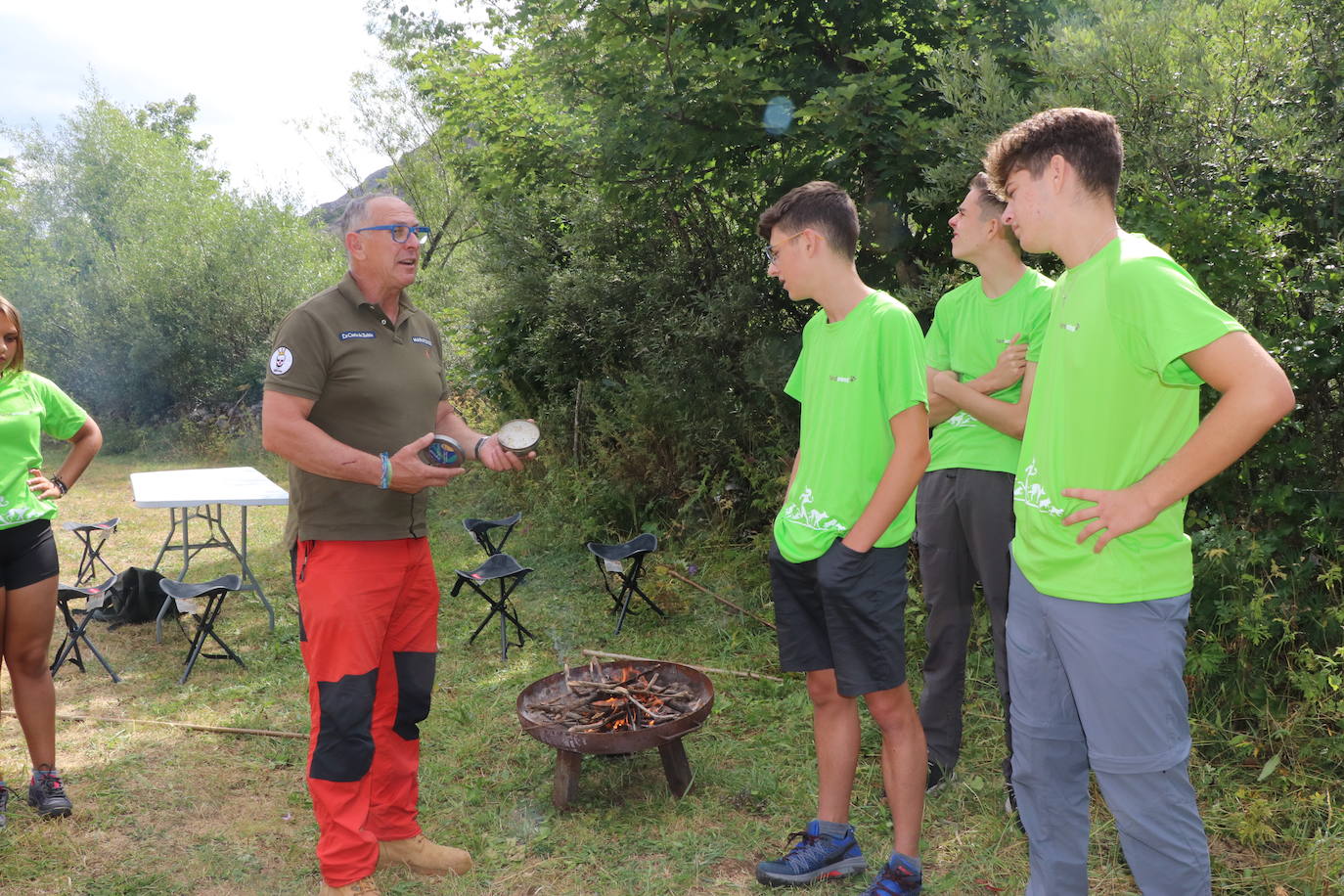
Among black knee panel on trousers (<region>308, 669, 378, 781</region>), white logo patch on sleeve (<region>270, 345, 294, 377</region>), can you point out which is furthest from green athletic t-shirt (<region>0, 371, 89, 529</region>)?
black knee panel on trousers (<region>308, 669, 378, 781</region>)

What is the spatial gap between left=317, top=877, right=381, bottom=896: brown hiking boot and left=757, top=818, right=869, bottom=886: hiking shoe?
131 cm

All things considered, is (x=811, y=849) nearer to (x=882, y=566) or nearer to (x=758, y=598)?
(x=882, y=566)

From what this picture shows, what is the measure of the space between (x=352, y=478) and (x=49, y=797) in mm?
2393

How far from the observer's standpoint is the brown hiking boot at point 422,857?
11.0 ft

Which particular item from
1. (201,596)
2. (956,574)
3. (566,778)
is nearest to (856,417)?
(956,574)

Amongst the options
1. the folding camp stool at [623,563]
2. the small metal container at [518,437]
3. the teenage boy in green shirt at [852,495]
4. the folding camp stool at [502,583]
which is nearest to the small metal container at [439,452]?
the small metal container at [518,437]

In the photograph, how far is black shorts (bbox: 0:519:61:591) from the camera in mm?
3564

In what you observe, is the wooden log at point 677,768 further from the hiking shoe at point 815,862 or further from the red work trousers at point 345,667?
the red work trousers at point 345,667

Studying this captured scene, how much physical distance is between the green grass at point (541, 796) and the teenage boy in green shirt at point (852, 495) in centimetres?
71

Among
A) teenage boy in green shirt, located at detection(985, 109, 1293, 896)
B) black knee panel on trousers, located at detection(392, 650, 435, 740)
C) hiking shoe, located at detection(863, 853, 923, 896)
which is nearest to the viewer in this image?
teenage boy in green shirt, located at detection(985, 109, 1293, 896)

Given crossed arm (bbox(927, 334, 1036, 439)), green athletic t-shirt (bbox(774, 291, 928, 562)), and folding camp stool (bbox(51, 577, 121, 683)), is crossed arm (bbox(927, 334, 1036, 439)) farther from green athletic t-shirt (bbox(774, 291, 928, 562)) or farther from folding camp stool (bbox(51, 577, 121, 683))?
folding camp stool (bbox(51, 577, 121, 683))

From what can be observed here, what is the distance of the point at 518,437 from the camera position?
3264 mm

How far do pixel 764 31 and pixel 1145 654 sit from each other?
4.68 meters

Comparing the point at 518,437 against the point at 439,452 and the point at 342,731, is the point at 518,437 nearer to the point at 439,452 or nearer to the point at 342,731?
the point at 439,452
